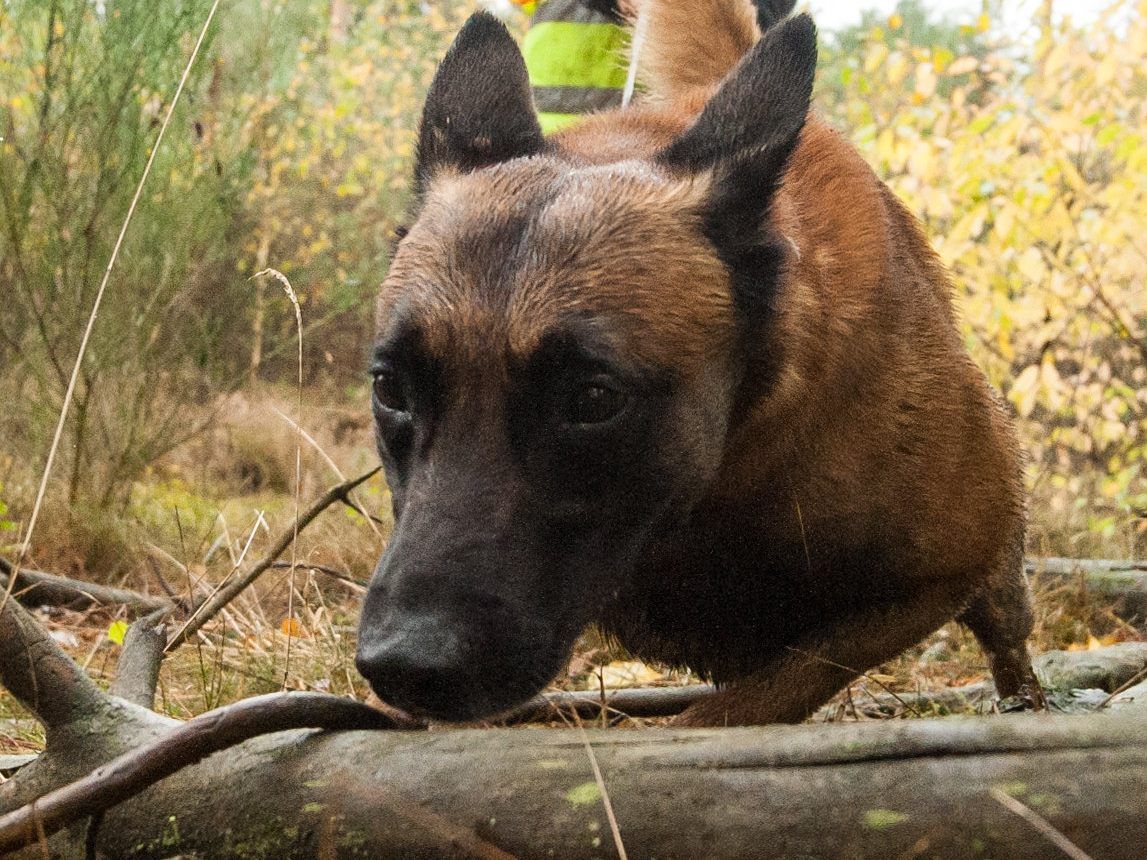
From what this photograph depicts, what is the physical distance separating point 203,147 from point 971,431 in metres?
5.28

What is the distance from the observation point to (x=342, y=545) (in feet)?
17.3

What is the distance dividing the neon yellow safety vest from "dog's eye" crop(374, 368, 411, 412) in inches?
81.9

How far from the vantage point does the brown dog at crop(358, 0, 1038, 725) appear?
6.36 feet

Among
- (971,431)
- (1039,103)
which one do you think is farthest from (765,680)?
(1039,103)

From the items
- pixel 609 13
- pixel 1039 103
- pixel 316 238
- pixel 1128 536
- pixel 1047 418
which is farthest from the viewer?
pixel 316 238

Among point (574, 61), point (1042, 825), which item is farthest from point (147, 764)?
point (574, 61)

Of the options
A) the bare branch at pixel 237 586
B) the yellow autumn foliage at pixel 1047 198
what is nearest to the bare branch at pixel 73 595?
the bare branch at pixel 237 586

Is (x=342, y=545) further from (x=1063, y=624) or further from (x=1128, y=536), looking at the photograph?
(x=1128, y=536)

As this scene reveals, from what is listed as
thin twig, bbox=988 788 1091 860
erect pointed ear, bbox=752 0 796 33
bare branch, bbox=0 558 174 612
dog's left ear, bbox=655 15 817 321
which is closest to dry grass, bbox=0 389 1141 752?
bare branch, bbox=0 558 174 612

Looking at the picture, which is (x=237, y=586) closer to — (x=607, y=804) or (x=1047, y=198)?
(x=607, y=804)

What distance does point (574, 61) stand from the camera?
4.18 meters

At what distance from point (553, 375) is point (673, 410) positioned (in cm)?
24

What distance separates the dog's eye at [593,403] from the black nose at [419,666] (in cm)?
43

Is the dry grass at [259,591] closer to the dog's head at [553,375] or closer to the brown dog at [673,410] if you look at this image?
the brown dog at [673,410]
